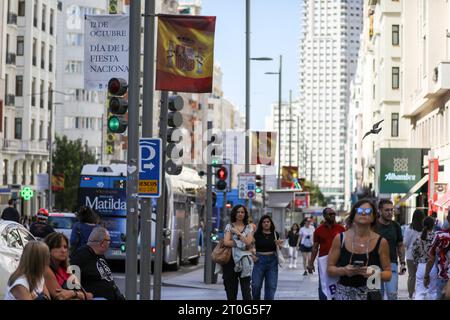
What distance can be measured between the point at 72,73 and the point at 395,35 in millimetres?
45392

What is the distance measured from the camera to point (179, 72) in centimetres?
1888

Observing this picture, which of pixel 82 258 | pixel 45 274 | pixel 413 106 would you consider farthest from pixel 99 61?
pixel 413 106

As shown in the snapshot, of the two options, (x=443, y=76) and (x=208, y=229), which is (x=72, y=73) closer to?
(x=443, y=76)

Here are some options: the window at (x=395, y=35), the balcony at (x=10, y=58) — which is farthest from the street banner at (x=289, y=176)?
the balcony at (x=10, y=58)

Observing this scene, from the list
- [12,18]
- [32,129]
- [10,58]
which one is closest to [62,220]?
[10,58]

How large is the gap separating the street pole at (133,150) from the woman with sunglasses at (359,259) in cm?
668

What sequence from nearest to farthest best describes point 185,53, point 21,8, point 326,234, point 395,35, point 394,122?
point 185,53
point 326,234
point 394,122
point 395,35
point 21,8

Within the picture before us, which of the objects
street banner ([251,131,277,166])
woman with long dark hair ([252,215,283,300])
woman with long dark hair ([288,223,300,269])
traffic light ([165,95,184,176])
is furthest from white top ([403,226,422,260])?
street banner ([251,131,277,166])

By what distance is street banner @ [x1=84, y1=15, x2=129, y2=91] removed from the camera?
778 inches

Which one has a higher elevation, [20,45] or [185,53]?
[20,45]

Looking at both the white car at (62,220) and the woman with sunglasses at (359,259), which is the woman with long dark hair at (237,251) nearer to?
the woman with sunglasses at (359,259)

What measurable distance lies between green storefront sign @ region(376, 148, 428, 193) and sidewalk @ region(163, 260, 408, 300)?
20.1 m

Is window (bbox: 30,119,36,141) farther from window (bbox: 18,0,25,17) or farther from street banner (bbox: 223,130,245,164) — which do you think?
street banner (bbox: 223,130,245,164)

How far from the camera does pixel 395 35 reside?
2990 inches
